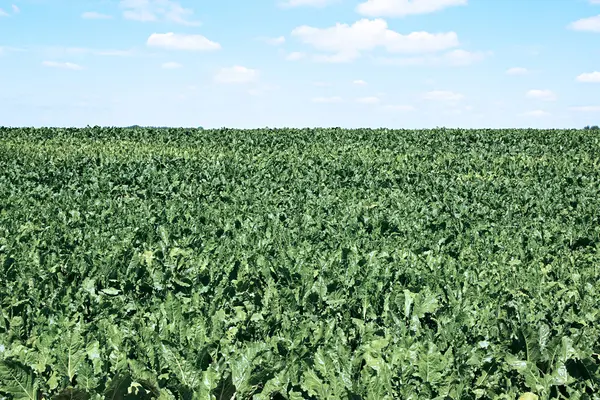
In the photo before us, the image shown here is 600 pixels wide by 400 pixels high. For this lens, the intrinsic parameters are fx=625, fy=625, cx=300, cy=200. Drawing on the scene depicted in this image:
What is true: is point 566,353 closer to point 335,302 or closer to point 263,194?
point 335,302

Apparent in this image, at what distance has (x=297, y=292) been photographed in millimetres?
4711

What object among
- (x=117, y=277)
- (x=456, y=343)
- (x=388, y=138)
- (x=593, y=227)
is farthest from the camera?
(x=388, y=138)

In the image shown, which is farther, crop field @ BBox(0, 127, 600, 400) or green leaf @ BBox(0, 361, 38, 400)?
crop field @ BBox(0, 127, 600, 400)

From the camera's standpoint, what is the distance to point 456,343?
3795mm

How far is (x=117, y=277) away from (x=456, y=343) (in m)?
3.01

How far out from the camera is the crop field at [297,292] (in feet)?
10.9

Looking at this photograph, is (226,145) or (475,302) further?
(226,145)

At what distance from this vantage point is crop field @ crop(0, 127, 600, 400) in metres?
3.32

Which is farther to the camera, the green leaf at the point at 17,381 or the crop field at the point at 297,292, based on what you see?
the crop field at the point at 297,292

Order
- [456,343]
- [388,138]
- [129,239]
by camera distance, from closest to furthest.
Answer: [456,343]
[129,239]
[388,138]

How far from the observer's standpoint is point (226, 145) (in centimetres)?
2195

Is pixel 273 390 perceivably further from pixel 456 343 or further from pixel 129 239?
pixel 129 239

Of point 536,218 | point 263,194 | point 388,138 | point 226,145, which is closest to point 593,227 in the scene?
point 536,218

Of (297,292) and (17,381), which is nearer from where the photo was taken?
(17,381)
